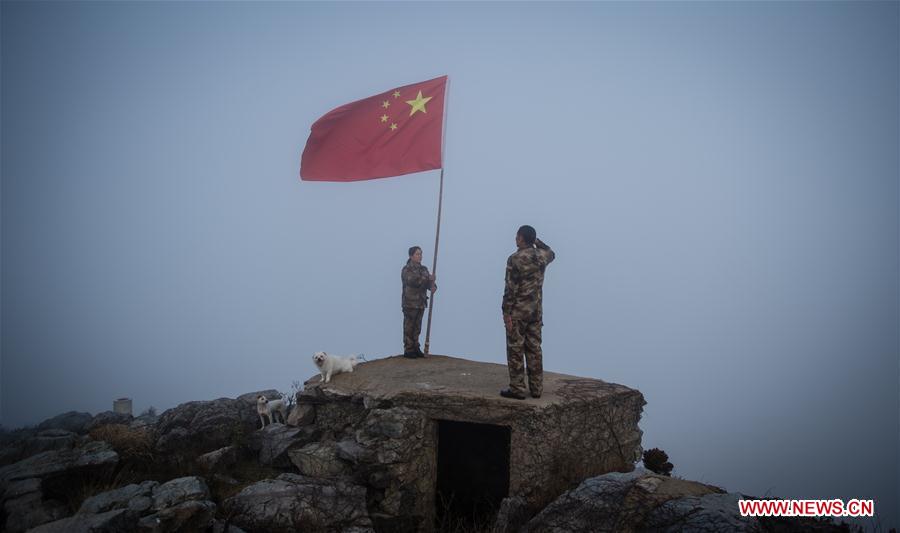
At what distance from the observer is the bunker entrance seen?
33.3 ft

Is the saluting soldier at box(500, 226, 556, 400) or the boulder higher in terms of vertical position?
the saluting soldier at box(500, 226, 556, 400)

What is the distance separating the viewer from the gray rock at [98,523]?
5.74 metres

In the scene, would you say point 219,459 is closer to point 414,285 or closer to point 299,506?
point 299,506

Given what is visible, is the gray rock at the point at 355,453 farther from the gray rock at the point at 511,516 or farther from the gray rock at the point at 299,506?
the gray rock at the point at 511,516

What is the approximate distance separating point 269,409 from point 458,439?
4.14 m

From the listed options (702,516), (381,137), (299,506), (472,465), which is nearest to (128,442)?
(299,506)

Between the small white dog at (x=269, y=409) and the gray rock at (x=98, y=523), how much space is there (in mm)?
4067

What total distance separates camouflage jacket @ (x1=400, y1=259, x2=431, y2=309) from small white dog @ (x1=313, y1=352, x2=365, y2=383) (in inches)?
80.5

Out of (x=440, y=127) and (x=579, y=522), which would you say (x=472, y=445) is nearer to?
(x=579, y=522)

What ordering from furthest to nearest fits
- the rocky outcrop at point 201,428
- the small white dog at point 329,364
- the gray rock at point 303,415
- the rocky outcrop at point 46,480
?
the small white dog at point 329,364, the gray rock at point 303,415, the rocky outcrop at point 201,428, the rocky outcrop at point 46,480

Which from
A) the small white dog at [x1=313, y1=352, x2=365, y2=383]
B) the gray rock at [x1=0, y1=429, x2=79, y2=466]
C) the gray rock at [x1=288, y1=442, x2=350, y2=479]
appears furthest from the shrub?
the gray rock at [x1=0, y1=429, x2=79, y2=466]

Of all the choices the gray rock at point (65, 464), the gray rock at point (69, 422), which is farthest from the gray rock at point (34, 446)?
the gray rock at point (69, 422)

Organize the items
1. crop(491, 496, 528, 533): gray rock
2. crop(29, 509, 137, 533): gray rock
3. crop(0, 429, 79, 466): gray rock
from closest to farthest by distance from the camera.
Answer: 1. crop(29, 509, 137, 533): gray rock
2. crop(491, 496, 528, 533): gray rock
3. crop(0, 429, 79, 466): gray rock

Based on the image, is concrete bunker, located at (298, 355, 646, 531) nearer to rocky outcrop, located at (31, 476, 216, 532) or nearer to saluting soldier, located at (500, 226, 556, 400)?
saluting soldier, located at (500, 226, 556, 400)
